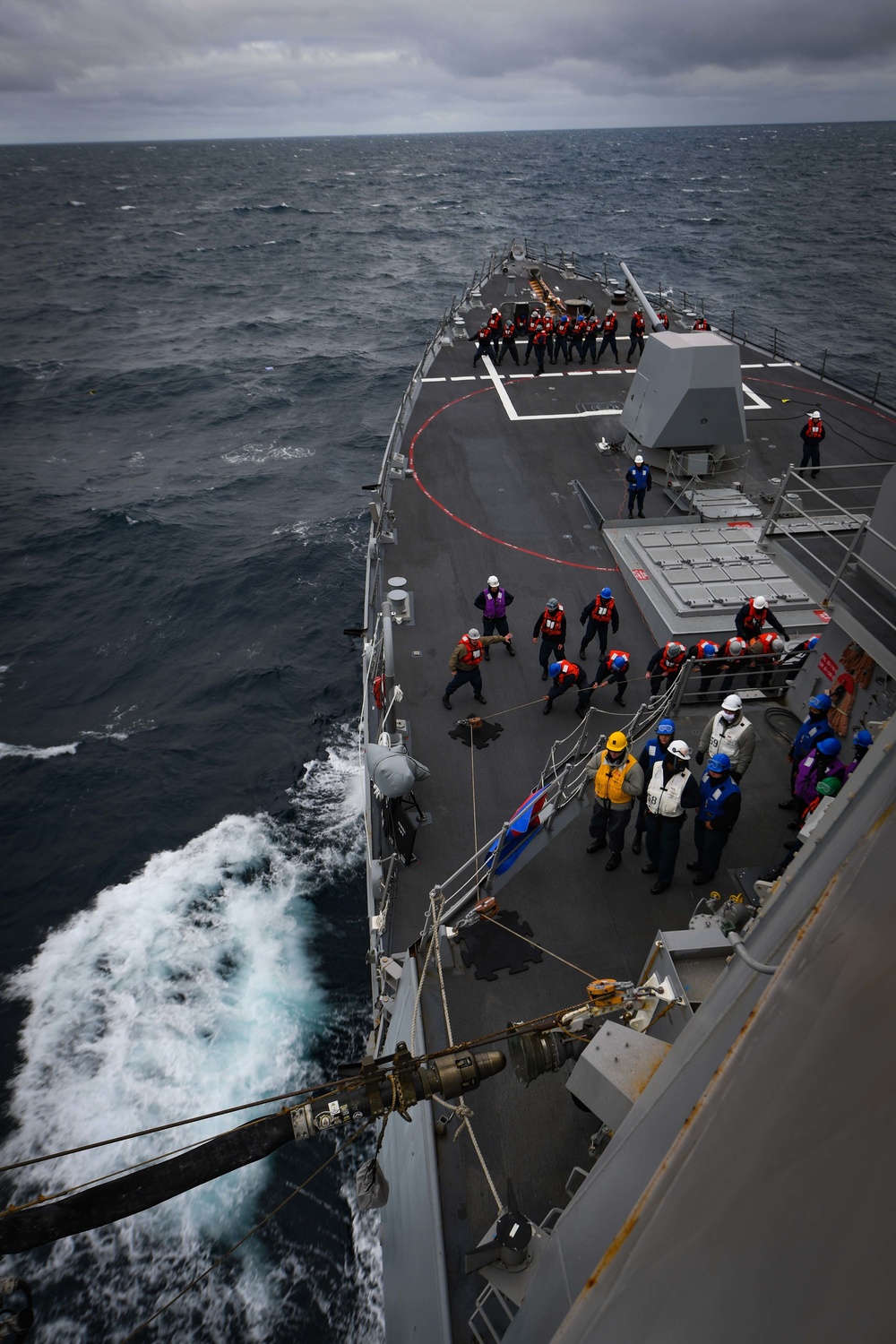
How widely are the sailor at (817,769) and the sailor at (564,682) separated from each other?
9.94 ft

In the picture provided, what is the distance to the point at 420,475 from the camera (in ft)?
55.9

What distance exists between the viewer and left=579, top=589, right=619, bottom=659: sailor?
1061 centimetres

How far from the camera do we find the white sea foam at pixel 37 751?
15273 millimetres

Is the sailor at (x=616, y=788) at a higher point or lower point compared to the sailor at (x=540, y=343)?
lower

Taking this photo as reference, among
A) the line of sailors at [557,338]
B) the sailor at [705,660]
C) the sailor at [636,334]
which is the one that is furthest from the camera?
the sailor at [636,334]

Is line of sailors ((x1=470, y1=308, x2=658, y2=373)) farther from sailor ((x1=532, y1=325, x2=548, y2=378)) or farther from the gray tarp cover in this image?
the gray tarp cover

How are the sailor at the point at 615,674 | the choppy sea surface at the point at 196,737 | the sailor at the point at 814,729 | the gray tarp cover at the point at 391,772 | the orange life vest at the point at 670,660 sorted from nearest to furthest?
the sailor at the point at 814,729, the gray tarp cover at the point at 391,772, the choppy sea surface at the point at 196,737, the orange life vest at the point at 670,660, the sailor at the point at 615,674

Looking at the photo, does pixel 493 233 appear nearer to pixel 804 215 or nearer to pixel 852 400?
pixel 804 215

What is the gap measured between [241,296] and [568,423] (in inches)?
1705

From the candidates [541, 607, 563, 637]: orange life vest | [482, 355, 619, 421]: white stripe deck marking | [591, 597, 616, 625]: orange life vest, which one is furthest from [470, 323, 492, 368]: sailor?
[541, 607, 563, 637]: orange life vest

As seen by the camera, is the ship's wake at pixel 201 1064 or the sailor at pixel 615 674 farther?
the sailor at pixel 615 674

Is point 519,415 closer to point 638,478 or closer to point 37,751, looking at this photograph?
point 638,478

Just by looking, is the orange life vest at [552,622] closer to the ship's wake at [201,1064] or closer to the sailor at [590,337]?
the ship's wake at [201,1064]


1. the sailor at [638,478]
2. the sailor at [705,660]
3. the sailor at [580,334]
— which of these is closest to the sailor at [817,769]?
the sailor at [705,660]
